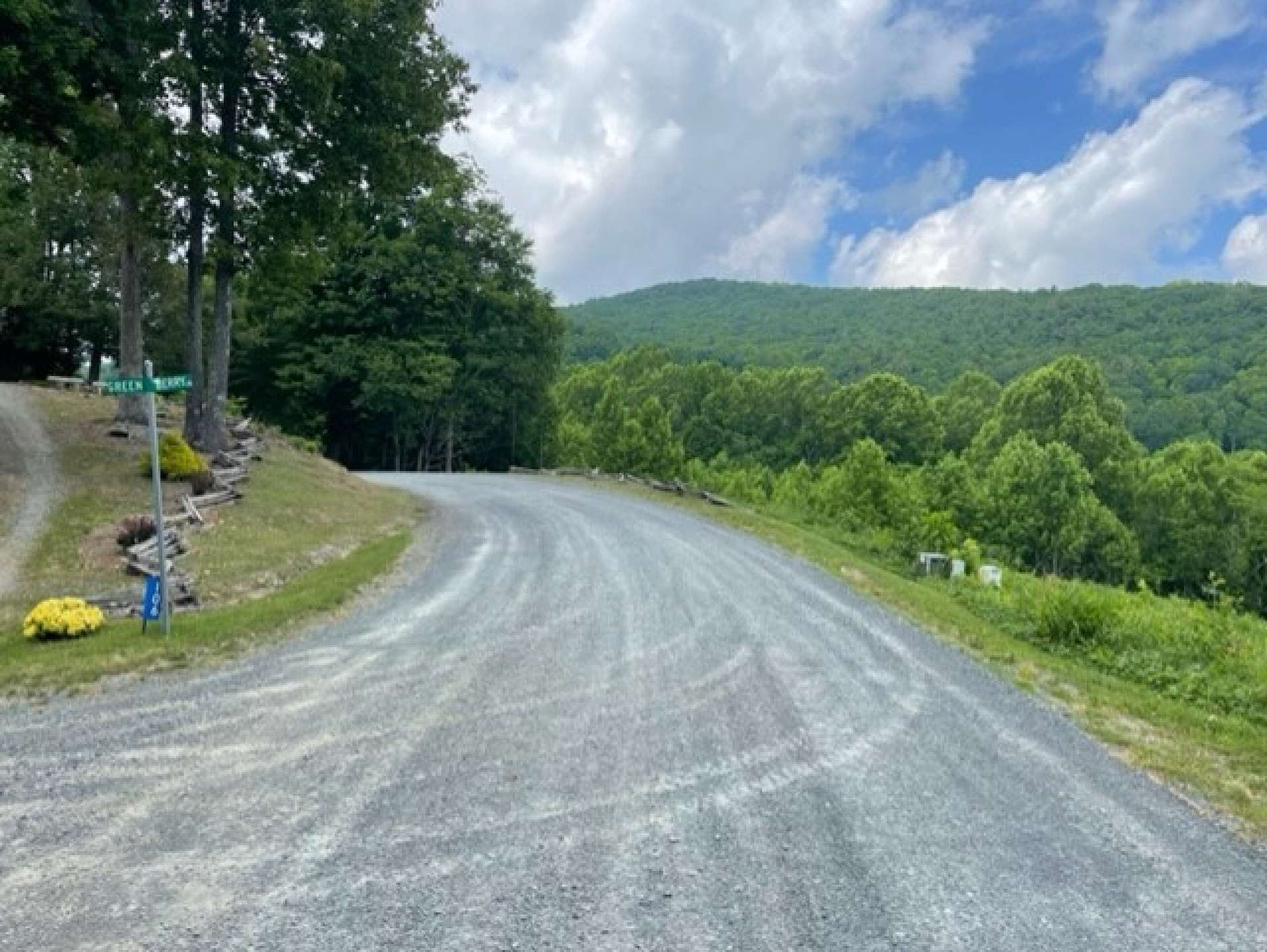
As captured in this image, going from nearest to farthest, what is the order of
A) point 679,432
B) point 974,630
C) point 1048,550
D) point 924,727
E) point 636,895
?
point 636,895 → point 924,727 → point 974,630 → point 1048,550 → point 679,432

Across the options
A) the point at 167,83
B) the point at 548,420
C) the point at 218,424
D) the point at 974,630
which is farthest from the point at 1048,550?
the point at 167,83

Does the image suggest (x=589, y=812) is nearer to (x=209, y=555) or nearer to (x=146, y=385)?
(x=146, y=385)

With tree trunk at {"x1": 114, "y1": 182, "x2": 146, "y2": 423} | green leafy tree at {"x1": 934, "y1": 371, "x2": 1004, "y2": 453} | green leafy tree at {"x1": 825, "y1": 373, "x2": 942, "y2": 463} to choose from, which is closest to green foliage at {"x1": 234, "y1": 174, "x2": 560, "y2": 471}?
tree trunk at {"x1": 114, "y1": 182, "x2": 146, "y2": 423}

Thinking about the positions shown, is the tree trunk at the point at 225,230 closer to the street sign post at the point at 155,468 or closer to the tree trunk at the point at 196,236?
the tree trunk at the point at 196,236

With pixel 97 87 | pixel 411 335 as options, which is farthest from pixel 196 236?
pixel 411 335

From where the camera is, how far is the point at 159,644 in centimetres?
805

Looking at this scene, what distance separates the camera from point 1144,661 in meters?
9.50

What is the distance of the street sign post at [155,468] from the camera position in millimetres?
7759

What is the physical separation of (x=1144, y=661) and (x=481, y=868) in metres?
8.75

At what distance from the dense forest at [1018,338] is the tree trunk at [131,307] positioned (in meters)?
83.4

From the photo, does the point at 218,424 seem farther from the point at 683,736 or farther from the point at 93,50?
the point at 683,736

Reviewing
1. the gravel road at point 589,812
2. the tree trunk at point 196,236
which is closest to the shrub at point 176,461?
the tree trunk at point 196,236

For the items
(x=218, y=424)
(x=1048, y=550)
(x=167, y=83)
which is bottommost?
(x=1048, y=550)

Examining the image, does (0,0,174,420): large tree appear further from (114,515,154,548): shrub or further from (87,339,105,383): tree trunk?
(87,339,105,383): tree trunk
